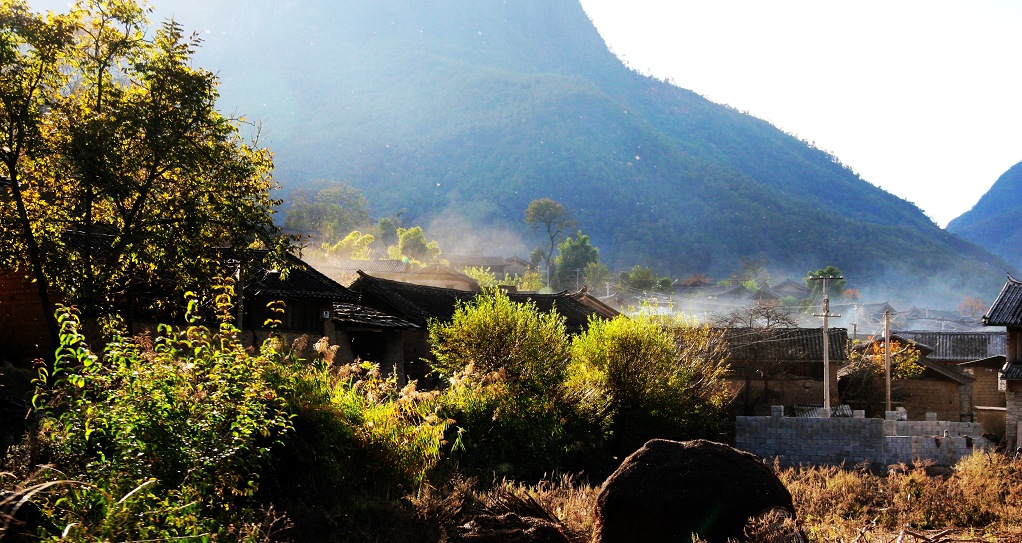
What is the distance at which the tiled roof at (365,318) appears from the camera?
32.2m

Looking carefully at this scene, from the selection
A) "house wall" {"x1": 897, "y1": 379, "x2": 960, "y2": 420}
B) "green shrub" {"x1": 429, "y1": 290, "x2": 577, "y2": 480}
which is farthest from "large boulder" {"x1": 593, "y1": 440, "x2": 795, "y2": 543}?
"house wall" {"x1": 897, "y1": 379, "x2": 960, "y2": 420}

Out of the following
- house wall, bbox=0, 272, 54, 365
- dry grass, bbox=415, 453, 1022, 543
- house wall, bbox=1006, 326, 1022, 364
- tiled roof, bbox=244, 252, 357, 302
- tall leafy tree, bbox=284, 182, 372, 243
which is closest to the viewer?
dry grass, bbox=415, 453, 1022, 543

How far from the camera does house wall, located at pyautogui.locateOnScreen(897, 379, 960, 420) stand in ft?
162

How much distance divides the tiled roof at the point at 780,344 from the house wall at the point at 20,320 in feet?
93.1

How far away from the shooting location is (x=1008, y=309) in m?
39.5

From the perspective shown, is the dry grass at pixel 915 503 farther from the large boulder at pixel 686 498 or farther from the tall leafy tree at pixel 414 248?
the tall leafy tree at pixel 414 248

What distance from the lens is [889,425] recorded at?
29.4 m

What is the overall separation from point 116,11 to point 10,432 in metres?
7.14

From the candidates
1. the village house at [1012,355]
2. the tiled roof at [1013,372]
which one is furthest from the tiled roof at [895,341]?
the tiled roof at [1013,372]

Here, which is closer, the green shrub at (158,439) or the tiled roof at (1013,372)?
the green shrub at (158,439)

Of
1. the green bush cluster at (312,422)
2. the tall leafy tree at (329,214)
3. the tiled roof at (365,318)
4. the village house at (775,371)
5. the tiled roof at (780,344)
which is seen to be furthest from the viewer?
the tall leafy tree at (329,214)

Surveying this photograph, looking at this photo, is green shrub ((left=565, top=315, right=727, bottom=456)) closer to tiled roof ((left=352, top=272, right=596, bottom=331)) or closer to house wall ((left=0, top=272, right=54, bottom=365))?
tiled roof ((left=352, top=272, right=596, bottom=331))

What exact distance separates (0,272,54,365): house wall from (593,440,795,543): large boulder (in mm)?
17054

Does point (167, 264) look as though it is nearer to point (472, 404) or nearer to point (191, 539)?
point (472, 404)
